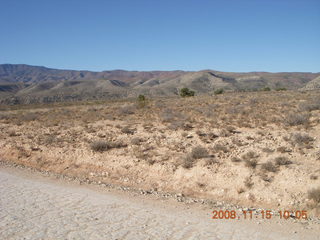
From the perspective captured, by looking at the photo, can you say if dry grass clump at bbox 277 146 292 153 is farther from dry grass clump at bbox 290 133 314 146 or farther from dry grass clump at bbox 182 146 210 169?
dry grass clump at bbox 182 146 210 169

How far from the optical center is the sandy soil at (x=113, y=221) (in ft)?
19.9

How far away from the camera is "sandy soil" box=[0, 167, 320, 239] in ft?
19.9

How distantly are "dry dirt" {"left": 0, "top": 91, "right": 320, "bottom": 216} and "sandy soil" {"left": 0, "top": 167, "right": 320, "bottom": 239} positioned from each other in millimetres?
1531

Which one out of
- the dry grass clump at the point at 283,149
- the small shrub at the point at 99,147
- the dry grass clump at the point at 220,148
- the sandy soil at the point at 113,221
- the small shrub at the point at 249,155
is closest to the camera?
the sandy soil at the point at 113,221

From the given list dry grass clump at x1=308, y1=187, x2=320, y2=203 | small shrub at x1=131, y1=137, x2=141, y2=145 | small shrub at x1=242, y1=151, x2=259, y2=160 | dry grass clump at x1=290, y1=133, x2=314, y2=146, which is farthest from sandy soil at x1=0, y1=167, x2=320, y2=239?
dry grass clump at x1=290, y1=133, x2=314, y2=146

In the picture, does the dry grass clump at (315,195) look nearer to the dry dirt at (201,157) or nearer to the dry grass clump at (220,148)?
the dry dirt at (201,157)

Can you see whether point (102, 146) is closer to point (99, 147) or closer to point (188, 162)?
point (99, 147)

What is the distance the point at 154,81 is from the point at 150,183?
16639 cm

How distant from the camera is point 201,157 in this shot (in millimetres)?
11164

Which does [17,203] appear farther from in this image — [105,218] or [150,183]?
[150,183]

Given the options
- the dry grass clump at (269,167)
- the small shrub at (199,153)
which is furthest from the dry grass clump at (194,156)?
the dry grass clump at (269,167)

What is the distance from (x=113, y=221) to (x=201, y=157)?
522cm

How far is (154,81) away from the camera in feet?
573

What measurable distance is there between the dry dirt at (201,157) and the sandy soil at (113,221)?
1531 millimetres
